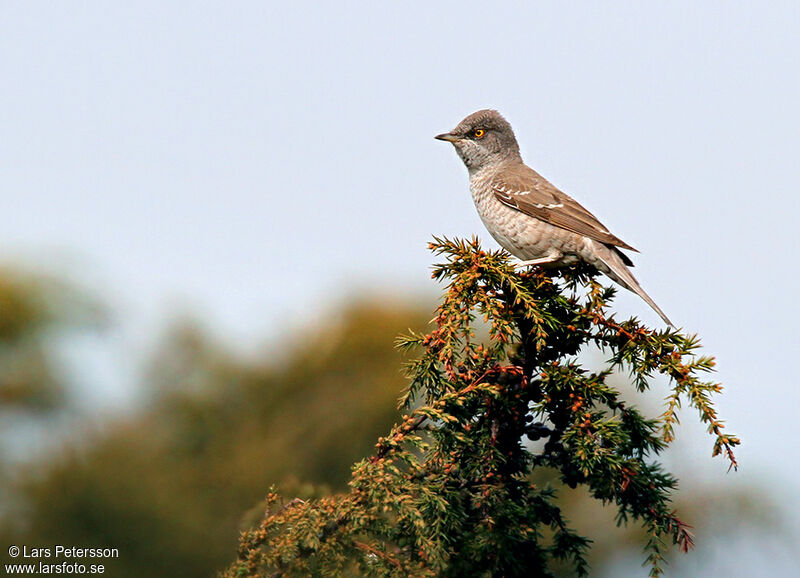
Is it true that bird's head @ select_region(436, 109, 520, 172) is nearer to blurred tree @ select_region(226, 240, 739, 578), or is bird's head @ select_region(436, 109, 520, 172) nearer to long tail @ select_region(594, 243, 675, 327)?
long tail @ select_region(594, 243, 675, 327)

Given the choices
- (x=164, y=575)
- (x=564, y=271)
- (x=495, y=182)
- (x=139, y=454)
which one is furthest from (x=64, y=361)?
(x=564, y=271)

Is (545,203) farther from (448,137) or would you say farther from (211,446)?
(211,446)

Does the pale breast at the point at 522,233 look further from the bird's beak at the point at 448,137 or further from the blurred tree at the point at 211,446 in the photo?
the blurred tree at the point at 211,446

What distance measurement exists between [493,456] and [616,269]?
2.40 m

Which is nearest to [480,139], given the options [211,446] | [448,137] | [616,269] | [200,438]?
[448,137]

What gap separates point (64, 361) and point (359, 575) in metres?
9.80

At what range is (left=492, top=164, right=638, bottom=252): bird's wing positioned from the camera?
546cm

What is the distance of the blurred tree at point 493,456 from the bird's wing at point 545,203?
1.78m

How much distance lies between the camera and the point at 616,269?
5250 millimetres

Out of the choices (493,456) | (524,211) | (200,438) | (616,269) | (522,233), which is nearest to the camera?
(493,456)

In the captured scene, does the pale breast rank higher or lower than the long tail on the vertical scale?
higher

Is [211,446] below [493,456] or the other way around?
the other way around

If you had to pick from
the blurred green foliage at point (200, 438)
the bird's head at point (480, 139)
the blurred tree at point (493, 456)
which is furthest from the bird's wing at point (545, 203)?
the blurred green foliage at point (200, 438)

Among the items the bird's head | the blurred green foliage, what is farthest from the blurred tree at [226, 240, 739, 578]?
the blurred green foliage
